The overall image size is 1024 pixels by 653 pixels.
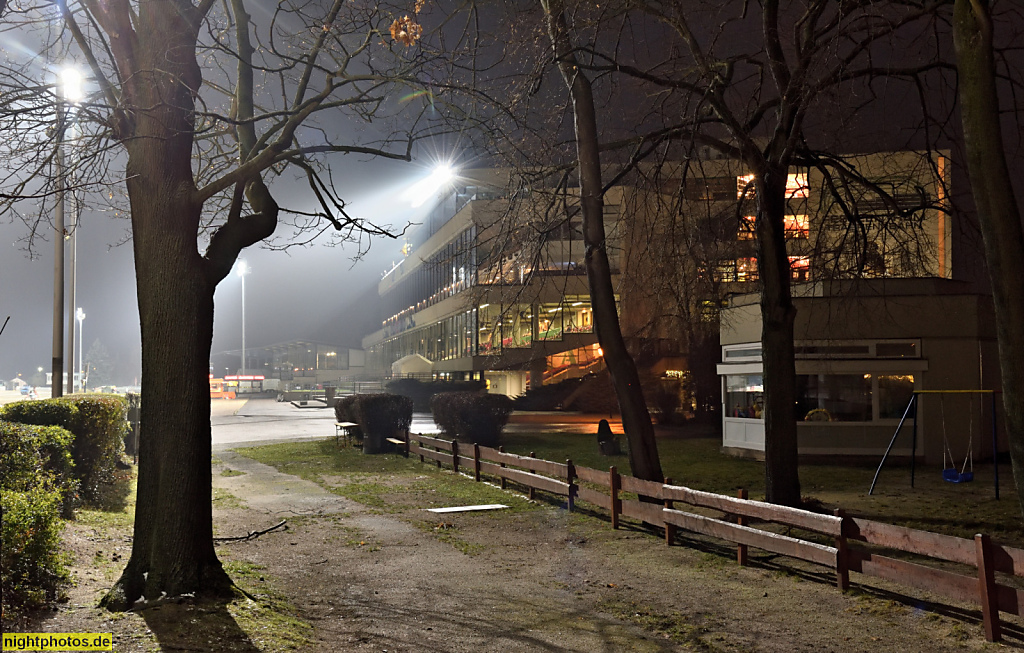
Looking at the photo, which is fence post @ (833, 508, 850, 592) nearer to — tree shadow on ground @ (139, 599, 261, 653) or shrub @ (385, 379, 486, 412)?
tree shadow on ground @ (139, 599, 261, 653)

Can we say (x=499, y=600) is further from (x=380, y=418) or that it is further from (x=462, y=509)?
(x=380, y=418)

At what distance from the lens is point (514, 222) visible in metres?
13.8

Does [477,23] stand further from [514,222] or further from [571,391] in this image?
[571,391]

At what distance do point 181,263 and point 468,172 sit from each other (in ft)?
138

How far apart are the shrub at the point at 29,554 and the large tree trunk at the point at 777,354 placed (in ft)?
32.3

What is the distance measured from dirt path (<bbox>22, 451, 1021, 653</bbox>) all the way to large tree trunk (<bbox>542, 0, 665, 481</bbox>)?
4.51 feet

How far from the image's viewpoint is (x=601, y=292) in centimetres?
1357

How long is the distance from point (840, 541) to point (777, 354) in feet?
15.4

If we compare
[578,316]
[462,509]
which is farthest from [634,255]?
[462,509]

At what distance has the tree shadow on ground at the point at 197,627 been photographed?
20.4ft

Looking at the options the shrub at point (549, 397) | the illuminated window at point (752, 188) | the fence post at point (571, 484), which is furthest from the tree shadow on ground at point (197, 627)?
the shrub at point (549, 397)

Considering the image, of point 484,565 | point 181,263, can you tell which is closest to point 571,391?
point 484,565

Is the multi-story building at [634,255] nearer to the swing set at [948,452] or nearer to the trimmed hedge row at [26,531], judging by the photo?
the swing set at [948,452]

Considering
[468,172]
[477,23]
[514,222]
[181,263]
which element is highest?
[468,172]
